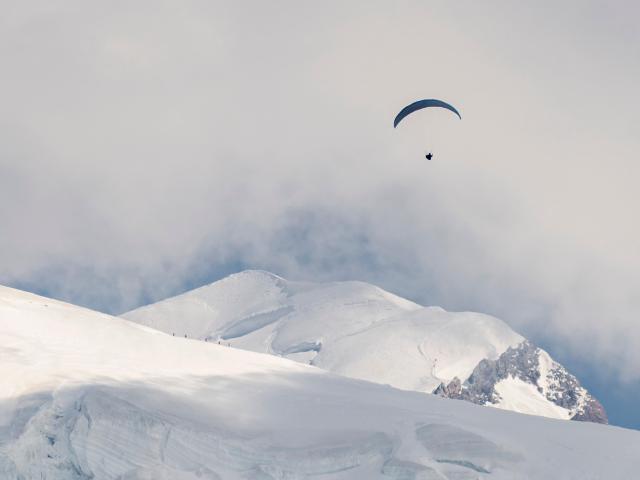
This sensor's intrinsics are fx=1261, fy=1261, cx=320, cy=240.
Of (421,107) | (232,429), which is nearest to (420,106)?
(421,107)

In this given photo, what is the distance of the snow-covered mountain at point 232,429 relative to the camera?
98.5 metres

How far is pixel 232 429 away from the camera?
104m

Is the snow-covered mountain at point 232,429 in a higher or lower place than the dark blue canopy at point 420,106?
lower

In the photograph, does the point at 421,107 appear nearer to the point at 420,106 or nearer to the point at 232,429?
the point at 420,106

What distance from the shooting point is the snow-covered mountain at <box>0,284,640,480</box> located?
9850cm

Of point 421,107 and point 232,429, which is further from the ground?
point 421,107

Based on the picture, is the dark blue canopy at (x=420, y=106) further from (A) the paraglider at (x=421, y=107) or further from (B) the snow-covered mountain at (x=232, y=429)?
(B) the snow-covered mountain at (x=232, y=429)

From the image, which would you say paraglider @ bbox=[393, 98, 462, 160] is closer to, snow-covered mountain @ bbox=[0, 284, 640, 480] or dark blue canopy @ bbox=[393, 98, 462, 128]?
dark blue canopy @ bbox=[393, 98, 462, 128]

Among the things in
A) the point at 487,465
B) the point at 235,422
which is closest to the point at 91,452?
the point at 235,422

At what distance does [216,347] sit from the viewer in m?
133

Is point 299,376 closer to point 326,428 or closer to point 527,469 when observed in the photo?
point 326,428

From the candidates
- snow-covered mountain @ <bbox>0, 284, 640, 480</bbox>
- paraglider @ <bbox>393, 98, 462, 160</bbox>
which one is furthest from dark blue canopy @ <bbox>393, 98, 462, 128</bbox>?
snow-covered mountain @ <bbox>0, 284, 640, 480</bbox>

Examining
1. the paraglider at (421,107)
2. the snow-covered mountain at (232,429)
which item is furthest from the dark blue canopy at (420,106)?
the snow-covered mountain at (232,429)

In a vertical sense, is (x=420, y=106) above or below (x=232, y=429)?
above
